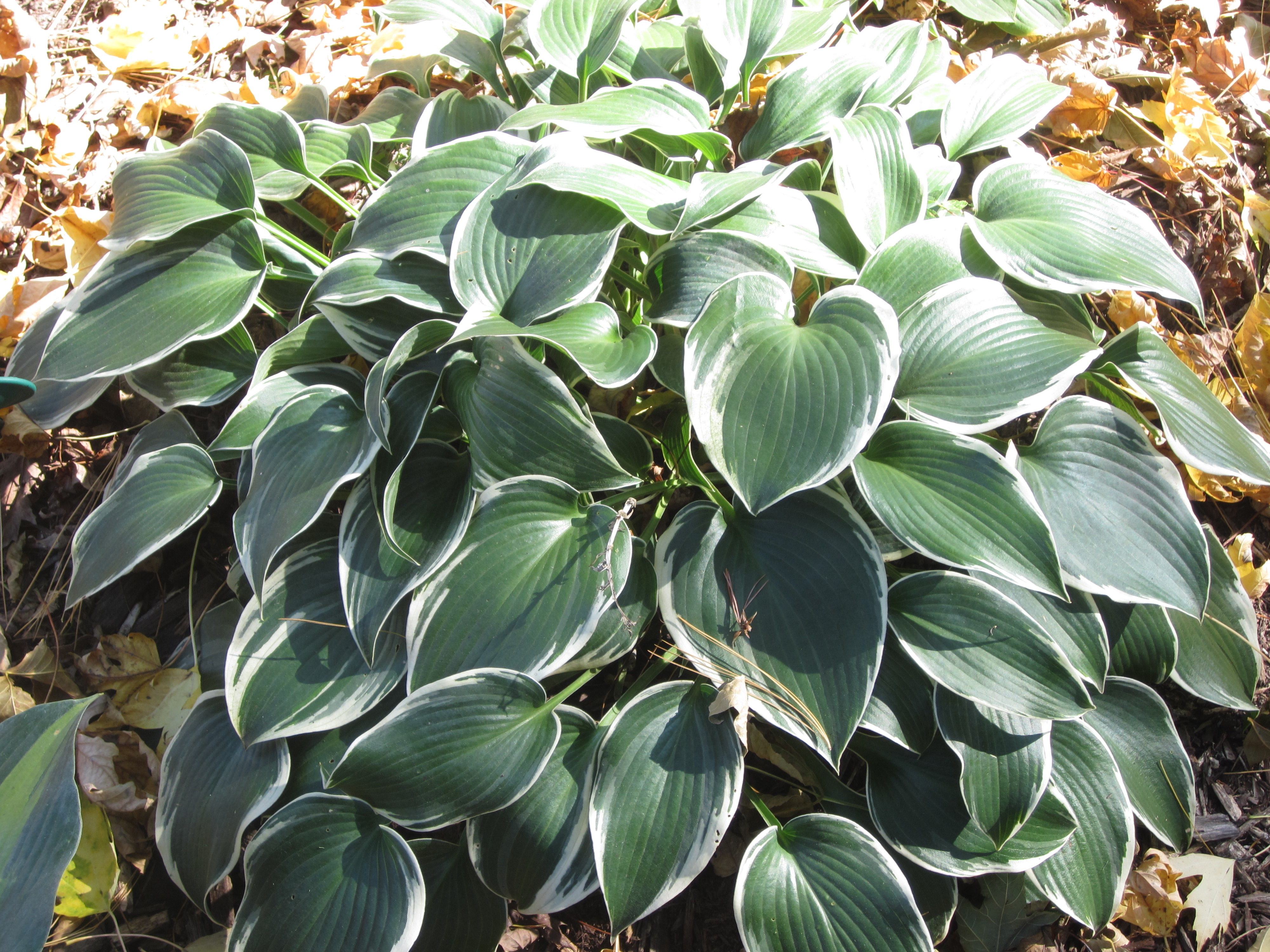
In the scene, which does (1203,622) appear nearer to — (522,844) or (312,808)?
(522,844)

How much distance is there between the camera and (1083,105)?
2357 mm

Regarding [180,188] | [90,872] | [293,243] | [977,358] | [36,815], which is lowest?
[90,872]

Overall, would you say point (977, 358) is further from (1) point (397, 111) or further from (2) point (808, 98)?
(1) point (397, 111)

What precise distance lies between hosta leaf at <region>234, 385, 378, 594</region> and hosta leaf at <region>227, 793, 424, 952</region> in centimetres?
42

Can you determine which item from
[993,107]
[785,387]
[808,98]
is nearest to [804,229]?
[808,98]

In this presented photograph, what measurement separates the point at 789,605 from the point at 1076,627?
540 millimetres

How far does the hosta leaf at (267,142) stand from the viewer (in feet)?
5.96

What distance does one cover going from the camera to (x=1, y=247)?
2203 millimetres

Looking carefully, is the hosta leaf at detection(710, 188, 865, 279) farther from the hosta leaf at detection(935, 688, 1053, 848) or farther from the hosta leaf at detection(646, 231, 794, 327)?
the hosta leaf at detection(935, 688, 1053, 848)

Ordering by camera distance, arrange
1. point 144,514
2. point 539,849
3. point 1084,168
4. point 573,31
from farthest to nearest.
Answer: point 1084,168 < point 573,31 < point 144,514 < point 539,849

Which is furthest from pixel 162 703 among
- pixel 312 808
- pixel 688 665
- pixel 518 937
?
pixel 688 665

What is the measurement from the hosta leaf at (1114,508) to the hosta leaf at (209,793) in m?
1.47

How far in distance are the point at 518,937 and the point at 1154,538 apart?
1.44 meters

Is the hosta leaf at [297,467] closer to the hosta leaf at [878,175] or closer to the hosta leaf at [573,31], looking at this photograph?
the hosta leaf at [573,31]
